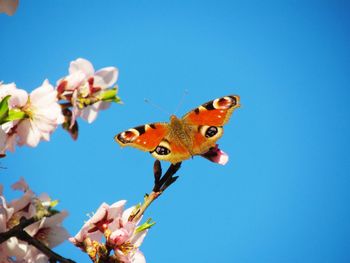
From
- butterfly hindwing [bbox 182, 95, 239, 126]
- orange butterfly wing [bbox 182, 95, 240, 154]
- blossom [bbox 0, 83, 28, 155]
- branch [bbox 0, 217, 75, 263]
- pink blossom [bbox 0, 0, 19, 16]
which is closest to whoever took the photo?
pink blossom [bbox 0, 0, 19, 16]

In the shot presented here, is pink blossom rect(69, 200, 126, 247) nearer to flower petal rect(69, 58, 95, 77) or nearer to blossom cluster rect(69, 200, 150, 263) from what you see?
blossom cluster rect(69, 200, 150, 263)

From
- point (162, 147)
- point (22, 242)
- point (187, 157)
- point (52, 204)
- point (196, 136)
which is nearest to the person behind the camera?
point (22, 242)

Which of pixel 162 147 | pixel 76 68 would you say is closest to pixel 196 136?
pixel 162 147

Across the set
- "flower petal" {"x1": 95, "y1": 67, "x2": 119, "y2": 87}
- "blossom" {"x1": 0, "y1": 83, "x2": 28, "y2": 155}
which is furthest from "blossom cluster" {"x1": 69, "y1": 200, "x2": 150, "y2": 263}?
"flower petal" {"x1": 95, "y1": 67, "x2": 119, "y2": 87}

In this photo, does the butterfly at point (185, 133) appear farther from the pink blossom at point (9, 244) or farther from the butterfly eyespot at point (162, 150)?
the pink blossom at point (9, 244)

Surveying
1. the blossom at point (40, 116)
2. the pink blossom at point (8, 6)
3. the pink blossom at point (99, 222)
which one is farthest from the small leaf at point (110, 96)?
the pink blossom at point (8, 6)

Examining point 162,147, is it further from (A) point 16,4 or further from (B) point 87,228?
(A) point 16,4
